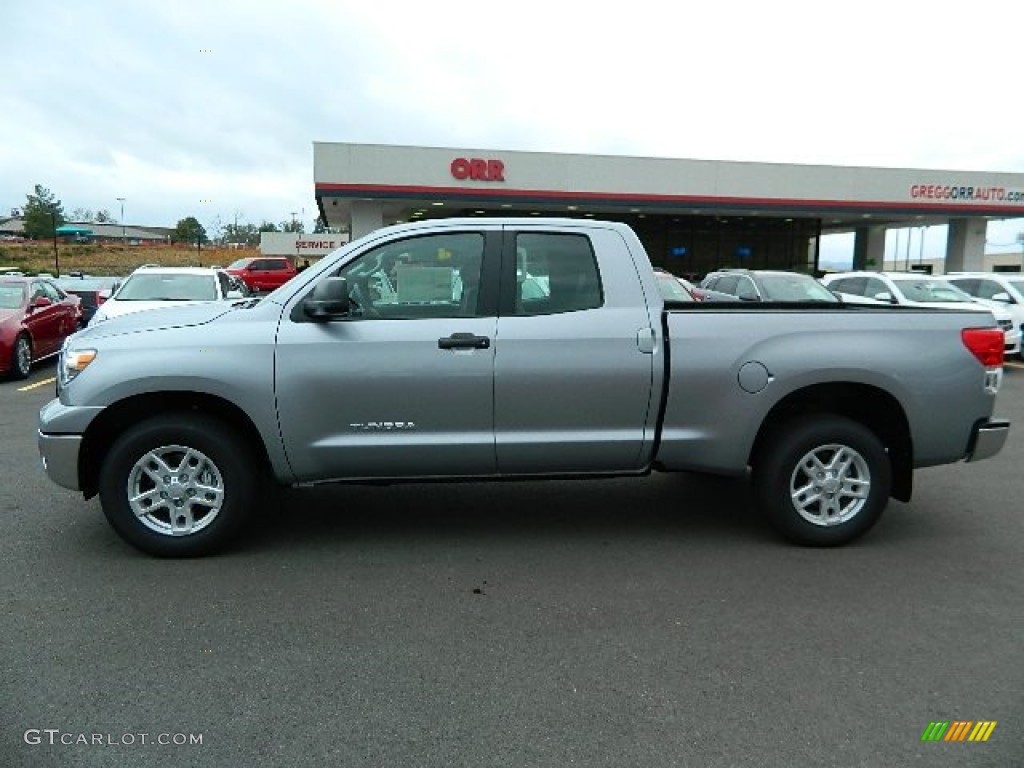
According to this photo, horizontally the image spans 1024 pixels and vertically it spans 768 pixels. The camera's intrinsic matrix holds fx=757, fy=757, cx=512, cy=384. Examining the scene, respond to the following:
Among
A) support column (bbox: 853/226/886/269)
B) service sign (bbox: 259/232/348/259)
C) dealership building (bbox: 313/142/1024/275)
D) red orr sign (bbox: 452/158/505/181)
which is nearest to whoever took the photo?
dealership building (bbox: 313/142/1024/275)

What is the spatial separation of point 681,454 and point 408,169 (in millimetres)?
24924

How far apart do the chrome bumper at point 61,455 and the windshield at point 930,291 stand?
13.4m

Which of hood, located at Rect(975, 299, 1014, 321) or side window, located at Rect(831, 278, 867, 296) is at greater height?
side window, located at Rect(831, 278, 867, 296)

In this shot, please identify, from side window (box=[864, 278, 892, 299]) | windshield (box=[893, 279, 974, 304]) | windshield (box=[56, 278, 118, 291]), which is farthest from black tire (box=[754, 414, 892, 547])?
windshield (box=[56, 278, 118, 291])

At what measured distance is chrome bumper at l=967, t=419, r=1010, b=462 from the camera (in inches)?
181

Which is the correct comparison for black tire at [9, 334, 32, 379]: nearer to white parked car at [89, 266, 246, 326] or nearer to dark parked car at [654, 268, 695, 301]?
white parked car at [89, 266, 246, 326]

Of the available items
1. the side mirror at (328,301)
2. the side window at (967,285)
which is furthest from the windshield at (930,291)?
the side mirror at (328,301)

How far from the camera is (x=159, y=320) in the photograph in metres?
4.50

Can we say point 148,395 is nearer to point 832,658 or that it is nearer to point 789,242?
point 832,658

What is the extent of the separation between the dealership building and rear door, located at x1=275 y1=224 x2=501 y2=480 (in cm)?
2387

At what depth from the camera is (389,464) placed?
4.32m

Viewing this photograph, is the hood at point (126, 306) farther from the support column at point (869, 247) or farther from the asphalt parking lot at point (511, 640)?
the support column at point (869, 247)

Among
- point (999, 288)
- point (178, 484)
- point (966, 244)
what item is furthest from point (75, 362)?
point (966, 244)

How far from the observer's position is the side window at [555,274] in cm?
443
